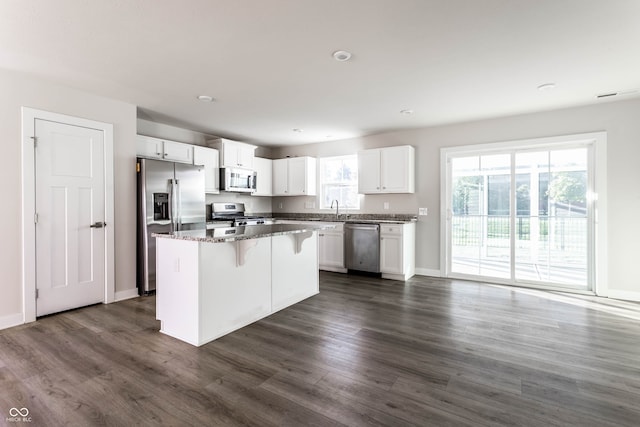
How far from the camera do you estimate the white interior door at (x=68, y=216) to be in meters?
3.25

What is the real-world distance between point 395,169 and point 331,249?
70.5 inches

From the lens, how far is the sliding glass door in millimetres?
4285

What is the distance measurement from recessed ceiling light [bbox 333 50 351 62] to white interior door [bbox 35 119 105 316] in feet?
9.70

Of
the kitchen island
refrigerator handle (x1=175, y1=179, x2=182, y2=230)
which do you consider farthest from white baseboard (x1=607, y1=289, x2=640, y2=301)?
refrigerator handle (x1=175, y1=179, x2=182, y2=230)

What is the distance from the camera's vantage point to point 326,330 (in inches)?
115

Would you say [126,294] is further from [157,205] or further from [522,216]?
[522,216]

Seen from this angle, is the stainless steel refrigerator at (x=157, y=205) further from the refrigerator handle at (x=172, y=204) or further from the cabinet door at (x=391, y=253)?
the cabinet door at (x=391, y=253)

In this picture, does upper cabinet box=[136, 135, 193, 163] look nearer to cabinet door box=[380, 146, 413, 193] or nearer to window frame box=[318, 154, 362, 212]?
window frame box=[318, 154, 362, 212]

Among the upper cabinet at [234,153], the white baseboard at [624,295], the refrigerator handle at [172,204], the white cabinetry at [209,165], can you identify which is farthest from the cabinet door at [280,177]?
the white baseboard at [624,295]

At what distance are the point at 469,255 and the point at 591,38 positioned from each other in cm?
326

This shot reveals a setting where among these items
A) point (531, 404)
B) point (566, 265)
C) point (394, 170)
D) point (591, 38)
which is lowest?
point (531, 404)

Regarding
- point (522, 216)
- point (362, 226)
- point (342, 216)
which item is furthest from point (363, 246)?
point (522, 216)

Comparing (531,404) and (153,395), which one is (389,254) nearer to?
(531,404)

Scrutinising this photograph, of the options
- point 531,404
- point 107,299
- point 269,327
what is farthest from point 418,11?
point 107,299
